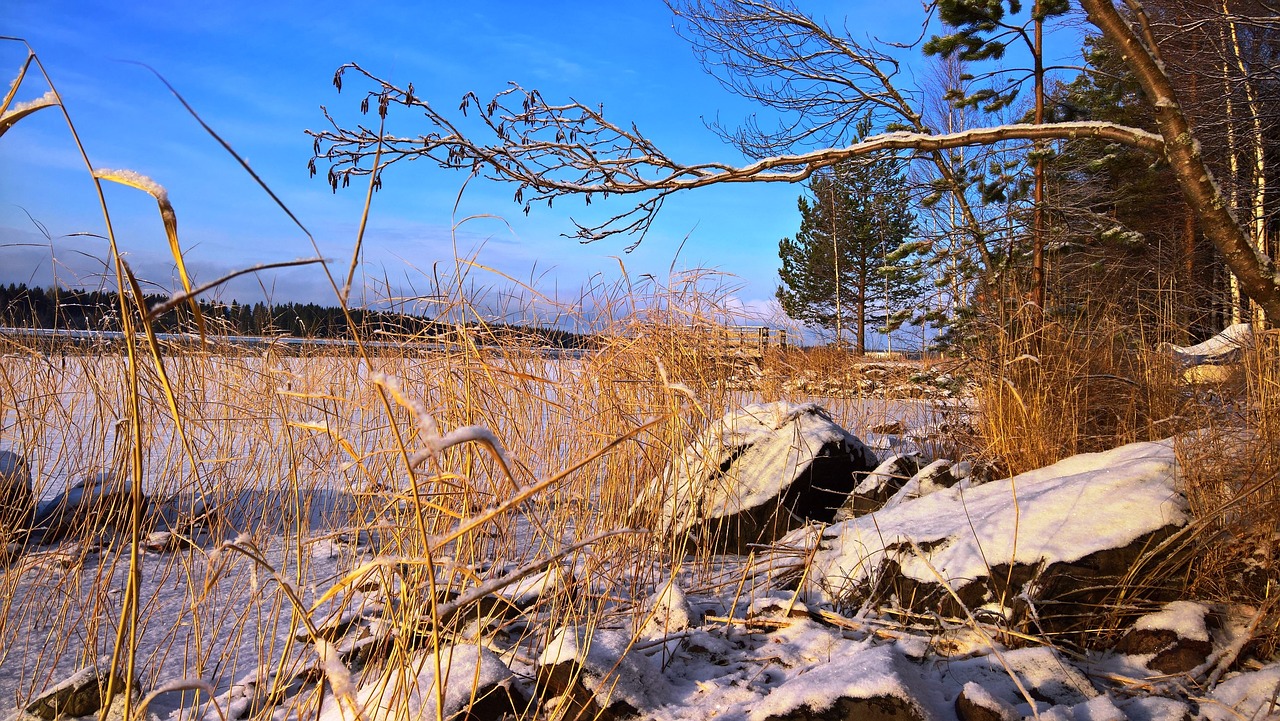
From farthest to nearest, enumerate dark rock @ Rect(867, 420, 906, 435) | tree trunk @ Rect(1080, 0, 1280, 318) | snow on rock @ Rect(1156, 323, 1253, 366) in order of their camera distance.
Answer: dark rock @ Rect(867, 420, 906, 435), snow on rock @ Rect(1156, 323, 1253, 366), tree trunk @ Rect(1080, 0, 1280, 318)

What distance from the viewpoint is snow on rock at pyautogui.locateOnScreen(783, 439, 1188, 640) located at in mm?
2016

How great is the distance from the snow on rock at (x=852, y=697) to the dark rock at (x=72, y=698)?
1.77 metres

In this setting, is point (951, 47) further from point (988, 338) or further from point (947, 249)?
point (988, 338)

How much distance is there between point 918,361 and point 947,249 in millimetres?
1369

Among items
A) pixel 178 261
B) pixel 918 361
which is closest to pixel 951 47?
pixel 918 361

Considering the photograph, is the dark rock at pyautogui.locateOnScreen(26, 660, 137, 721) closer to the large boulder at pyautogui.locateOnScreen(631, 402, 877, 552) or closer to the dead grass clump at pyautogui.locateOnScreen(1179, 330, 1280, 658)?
the large boulder at pyautogui.locateOnScreen(631, 402, 877, 552)

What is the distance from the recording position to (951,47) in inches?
244

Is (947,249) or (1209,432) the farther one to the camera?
(947,249)

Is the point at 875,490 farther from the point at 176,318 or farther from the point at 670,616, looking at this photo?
the point at 176,318

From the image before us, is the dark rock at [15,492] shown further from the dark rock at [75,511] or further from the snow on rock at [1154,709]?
the snow on rock at [1154,709]

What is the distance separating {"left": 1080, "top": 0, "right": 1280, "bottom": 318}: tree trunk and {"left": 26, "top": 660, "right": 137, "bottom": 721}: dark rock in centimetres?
387

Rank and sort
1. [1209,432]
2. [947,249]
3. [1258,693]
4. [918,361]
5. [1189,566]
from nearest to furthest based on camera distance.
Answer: [1258,693], [1189,566], [1209,432], [947,249], [918,361]

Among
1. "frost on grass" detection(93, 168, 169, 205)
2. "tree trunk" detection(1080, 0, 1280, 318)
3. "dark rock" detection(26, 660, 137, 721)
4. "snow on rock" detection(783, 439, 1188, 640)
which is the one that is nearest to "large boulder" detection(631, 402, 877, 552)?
"snow on rock" detection(783, 439, 1188, 640)

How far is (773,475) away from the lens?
10.8ft
